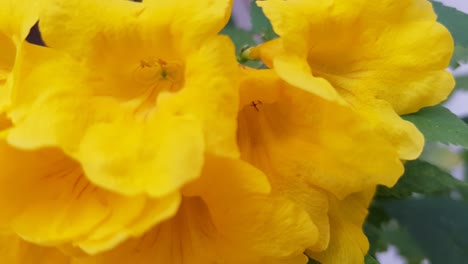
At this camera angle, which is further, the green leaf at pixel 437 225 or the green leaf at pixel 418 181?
the green leaf at pixel 437 225

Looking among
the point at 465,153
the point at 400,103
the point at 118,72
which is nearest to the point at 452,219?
the point at 465,153

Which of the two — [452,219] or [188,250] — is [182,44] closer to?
[188,250]

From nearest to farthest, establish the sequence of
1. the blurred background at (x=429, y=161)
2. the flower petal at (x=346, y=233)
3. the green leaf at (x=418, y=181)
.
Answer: the flower petal at (x=346, y=233) → the green leaf at (x=418, y=181) → the blurred background at (x=429, y=161)

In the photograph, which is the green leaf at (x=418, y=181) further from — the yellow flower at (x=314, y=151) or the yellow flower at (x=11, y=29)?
the yellow flower at (x=11, y=29)

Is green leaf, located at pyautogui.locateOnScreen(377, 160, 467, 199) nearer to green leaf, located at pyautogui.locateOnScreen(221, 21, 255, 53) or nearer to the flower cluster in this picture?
the flower cluster

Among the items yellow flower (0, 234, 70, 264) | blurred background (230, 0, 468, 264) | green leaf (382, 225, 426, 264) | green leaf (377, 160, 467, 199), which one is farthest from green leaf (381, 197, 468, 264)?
yellow flower (0, 234, 70, 264)

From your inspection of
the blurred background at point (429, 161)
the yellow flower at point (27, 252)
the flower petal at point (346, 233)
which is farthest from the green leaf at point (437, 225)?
the yellow flower at point (27, 252)

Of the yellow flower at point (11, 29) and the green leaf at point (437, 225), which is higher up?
the yellow flower at point (11, 29)
